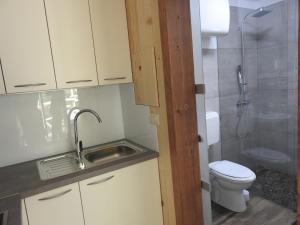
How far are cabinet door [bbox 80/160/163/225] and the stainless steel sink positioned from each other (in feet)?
0.38

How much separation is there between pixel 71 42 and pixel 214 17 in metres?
1.30

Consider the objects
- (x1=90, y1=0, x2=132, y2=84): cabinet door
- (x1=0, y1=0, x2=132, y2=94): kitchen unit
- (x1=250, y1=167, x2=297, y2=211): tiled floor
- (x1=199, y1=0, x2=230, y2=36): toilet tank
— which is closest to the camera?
(x1=0, y1=0, x2=132, y2=94): kitchen unit

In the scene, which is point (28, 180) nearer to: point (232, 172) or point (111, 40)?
point (111, 40)

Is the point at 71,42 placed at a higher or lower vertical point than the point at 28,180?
higher

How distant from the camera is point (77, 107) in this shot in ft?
6.10

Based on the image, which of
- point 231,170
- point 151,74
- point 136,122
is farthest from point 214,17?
point 231,170

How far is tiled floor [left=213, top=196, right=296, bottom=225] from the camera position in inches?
76.1

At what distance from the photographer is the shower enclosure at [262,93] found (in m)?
2.50

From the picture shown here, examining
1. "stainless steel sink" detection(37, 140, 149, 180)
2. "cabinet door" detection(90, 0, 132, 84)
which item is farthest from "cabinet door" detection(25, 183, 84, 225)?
"cabinet door" detection(90, 0, 132, 84)

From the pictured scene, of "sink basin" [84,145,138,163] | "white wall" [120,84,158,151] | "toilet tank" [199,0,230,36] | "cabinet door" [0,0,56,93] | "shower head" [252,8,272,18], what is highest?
"shower head" [252,8,272,18]

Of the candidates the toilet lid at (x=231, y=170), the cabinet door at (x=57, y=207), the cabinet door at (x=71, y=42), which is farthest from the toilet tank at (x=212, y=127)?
the cabinet door at (x=57, y=207)

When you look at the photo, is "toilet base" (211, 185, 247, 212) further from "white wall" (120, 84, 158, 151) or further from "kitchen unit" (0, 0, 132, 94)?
"kitchen unit" (0, 0, 132, 94)

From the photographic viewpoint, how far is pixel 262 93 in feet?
9.16

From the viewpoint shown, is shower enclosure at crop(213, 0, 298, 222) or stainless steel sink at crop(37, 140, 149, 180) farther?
shower enclosure at crop(213, 0, 298, 222)
